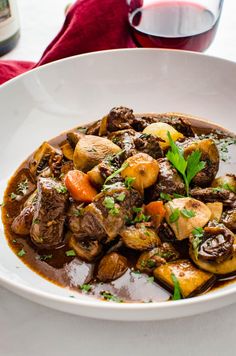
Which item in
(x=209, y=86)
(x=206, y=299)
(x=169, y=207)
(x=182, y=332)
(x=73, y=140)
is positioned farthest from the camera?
(x=209, y=86)

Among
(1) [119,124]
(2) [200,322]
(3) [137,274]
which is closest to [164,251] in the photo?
(3) [137,274]

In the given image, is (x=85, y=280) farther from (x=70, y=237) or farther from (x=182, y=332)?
(x=182, y=332)

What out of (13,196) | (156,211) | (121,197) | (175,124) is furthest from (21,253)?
(175,124)

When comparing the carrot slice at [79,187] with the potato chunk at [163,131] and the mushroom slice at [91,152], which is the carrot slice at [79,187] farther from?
the potato chunk at [163,131]

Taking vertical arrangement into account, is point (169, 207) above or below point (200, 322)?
above

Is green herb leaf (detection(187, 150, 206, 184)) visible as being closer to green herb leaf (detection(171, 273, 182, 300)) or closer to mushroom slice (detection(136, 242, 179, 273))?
mushroom slice (detection(136, 242, 179, 273))

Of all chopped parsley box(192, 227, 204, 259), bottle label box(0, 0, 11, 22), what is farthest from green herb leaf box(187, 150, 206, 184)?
bottle label box(0, 0, 11, 22)
